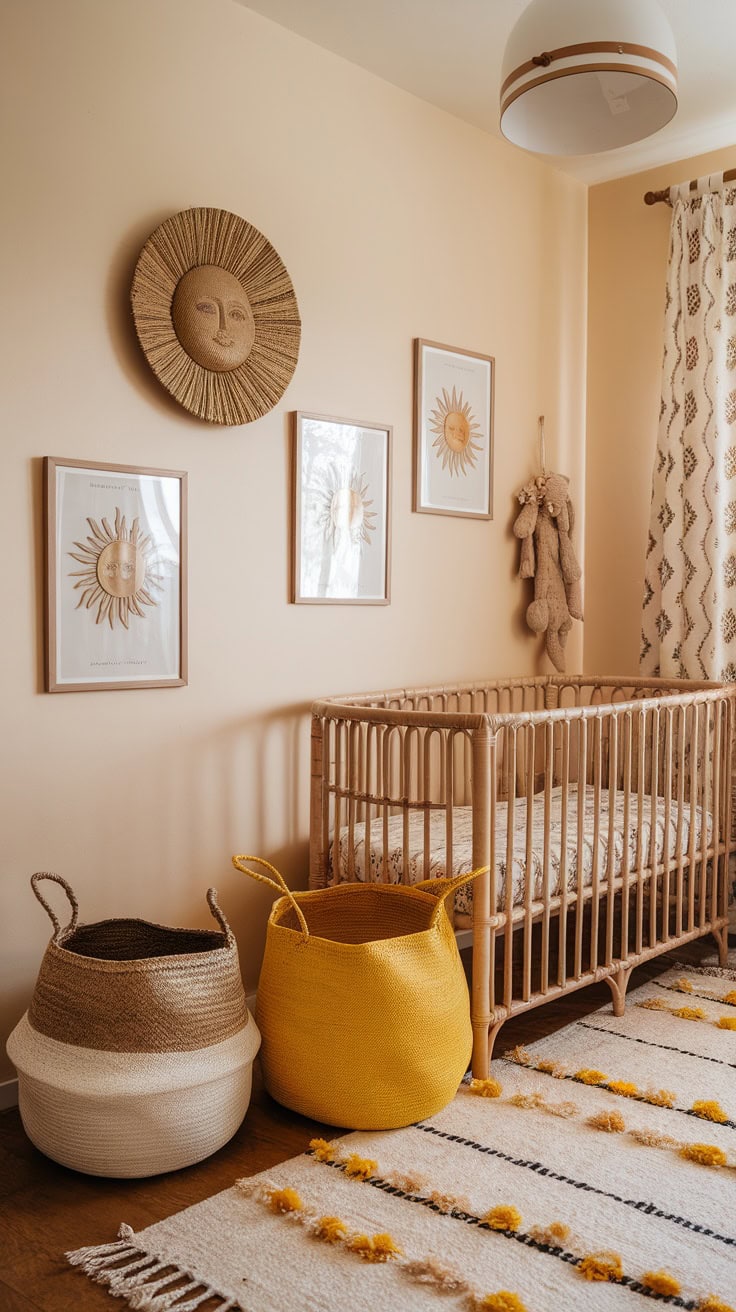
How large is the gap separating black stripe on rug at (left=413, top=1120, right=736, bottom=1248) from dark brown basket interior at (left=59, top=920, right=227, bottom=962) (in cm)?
53

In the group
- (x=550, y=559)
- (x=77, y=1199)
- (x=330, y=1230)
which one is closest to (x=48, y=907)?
(x=77, y=1199)

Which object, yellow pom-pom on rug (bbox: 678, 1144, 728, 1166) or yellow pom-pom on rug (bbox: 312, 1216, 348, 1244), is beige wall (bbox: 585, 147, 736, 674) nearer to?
yellow pom-pom on rug (bbox: 678, 1144, 728, 1166)

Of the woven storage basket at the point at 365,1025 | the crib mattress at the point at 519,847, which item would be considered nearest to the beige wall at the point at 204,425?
the crib mattress at the point at 519,847

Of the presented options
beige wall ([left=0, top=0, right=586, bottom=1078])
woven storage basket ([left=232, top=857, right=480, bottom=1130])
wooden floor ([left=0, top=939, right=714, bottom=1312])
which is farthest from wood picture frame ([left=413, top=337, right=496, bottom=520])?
wooden floor ([left=0, top=939, right=714, bottom=1312])

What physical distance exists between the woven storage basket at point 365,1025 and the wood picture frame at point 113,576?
2.06 feet

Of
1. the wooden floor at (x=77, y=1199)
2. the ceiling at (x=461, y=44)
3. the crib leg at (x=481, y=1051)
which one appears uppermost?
the ceiling at (x=461, y=44)

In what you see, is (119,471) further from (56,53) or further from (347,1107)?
(347,1107)

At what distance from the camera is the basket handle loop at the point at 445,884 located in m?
1.98

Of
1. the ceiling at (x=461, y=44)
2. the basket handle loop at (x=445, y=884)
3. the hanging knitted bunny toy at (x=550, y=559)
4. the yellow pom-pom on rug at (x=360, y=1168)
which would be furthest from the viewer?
the hanging knitted bunny toy at (x=550, y=559)

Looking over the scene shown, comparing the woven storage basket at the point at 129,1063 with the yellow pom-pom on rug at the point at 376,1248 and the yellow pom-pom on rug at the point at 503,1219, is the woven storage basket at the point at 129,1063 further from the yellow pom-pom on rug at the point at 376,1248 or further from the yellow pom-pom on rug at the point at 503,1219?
the yellow pom-pom on rug at the point at 503,1219

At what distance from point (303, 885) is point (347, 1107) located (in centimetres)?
79

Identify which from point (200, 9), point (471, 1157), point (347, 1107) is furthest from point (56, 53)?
point (471, 1157)

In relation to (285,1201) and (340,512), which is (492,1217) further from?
(340,512)

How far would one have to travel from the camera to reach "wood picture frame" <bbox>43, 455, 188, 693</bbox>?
6.75 feet
